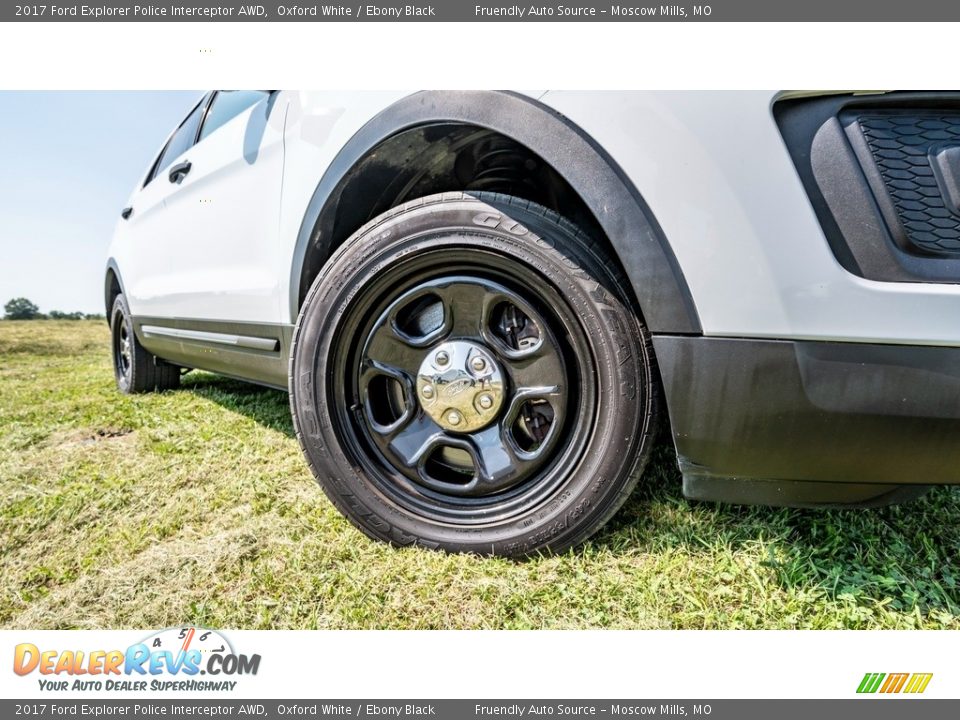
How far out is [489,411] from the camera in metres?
1.31

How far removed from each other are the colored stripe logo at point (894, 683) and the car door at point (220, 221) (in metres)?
1.73

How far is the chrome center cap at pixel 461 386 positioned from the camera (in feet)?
4.26

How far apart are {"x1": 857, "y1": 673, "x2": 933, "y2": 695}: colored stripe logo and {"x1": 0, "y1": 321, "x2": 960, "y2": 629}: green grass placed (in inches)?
3.9

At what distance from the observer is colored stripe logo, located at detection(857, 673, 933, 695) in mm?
1004

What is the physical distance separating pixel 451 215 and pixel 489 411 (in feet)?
1.63

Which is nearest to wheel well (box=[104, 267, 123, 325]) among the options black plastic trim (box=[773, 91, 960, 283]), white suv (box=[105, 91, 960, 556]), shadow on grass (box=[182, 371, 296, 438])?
shadow on grass (box=[182, 371, 296, 438])

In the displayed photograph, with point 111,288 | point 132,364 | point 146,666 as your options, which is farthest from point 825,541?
point 111,288

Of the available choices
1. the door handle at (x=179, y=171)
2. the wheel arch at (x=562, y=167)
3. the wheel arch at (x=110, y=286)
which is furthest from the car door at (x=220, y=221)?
the wheel arch at (x=110, y=286)

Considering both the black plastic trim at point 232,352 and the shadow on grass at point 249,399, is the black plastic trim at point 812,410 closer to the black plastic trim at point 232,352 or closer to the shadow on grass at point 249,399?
the black plastic trim at point 232,352

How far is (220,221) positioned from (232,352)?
0.49 metres

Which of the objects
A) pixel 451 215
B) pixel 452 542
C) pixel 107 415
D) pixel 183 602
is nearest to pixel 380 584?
pixel 452 542

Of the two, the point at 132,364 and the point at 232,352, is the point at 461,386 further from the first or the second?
the point at 132,364

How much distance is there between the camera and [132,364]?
125 inches

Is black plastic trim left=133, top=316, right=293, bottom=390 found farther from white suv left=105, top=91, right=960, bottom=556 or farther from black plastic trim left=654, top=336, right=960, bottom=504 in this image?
black plastic trim left=654, top=336, right=960, bottom=504
